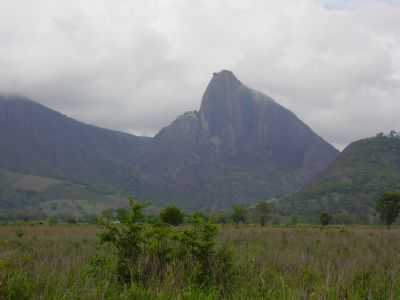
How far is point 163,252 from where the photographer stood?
8.64 meters

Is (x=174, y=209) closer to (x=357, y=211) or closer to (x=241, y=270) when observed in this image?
(x=241, y=270)

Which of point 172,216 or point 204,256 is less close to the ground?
point 204,256

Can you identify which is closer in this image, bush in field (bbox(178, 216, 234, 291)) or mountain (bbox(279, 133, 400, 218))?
bush in field (bbox(178, 216, 234, 291))

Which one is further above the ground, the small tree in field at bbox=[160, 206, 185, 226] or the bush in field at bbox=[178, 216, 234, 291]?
the bush in field at bbox=[178, 216, 234, 291]

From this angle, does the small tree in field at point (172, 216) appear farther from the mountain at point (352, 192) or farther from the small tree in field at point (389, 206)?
the mountain at point (352, 192)

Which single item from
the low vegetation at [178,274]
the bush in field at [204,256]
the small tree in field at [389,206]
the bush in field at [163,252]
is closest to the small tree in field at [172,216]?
the small tree in field at [389,206]

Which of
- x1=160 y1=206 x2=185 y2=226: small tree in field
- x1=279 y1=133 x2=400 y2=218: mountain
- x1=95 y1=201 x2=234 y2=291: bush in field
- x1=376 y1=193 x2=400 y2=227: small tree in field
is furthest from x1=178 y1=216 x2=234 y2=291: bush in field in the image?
x1=279 y1=133 x2=400 y2=218: mountain

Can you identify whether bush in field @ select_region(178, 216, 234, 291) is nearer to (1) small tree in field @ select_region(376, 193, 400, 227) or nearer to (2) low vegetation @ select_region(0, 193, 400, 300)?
(2) low vegetation @ select_region(0, 193, 400, 300)

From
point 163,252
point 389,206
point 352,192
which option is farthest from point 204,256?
point 352,192

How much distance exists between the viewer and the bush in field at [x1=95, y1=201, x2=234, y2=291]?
25.5 feet

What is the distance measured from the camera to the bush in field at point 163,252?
7.76 metres

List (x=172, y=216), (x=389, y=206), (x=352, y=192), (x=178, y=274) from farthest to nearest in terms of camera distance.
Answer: (x=352, y=192) < (x=389, y=206) < (x=172, y=216) < (x=178, y=274)

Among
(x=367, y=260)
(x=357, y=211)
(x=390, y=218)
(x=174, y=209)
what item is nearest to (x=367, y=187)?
(x=357, y=211)

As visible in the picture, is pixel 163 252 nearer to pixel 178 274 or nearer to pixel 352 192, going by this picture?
pixel 178 274
